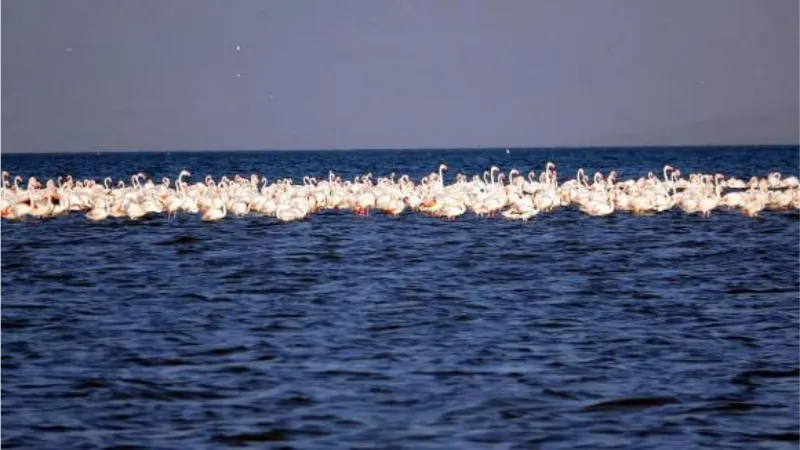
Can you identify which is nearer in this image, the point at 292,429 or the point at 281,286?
the point at 292,429

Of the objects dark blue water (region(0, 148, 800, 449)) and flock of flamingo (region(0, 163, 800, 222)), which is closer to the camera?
dark blue water (region(0, 148, 800, 449))

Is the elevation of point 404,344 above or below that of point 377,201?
below

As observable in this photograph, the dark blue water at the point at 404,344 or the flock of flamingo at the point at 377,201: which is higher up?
the flock of flamingo at the point at 377,201

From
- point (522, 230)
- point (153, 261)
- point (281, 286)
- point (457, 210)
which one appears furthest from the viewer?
point (457, 210)

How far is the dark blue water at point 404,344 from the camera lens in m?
11.2

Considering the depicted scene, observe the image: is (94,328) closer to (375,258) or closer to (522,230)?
(375,258)

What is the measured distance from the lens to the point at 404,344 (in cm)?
1492

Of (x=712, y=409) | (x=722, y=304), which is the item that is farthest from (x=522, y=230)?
(x=712, y=409)

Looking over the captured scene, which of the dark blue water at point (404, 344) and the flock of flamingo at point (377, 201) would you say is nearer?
the dark blue water at point (404, 344)

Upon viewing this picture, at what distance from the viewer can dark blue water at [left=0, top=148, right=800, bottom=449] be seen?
11242mm

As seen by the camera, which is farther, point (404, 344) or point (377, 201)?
point (377, 201)

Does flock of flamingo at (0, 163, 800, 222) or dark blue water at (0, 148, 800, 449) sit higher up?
flock of flamingo at (0, 163, 800, 222)

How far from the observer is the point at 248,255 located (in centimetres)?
2483

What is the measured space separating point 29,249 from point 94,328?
34.9 feet
